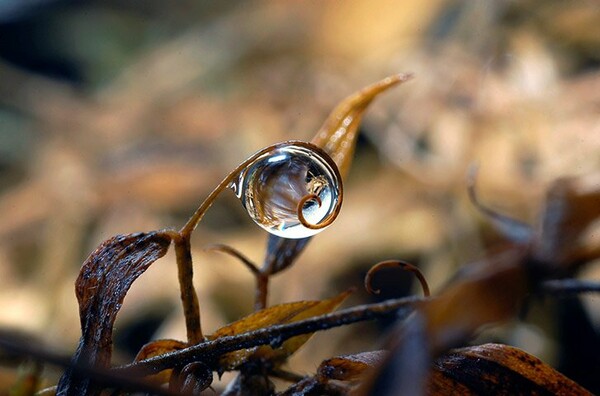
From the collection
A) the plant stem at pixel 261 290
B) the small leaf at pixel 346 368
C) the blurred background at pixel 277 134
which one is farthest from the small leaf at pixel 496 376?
the blurred background at pixel 277 134

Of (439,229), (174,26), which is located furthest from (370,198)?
(174,26)

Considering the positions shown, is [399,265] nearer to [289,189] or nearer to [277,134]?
[289,189]

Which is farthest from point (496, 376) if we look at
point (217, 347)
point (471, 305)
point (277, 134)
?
point (277, 134)

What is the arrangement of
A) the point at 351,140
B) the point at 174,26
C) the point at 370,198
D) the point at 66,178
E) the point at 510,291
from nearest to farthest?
1. the point at 510,291
2. the point at 351,140
3. the point at 370,198
4. the point at 66,178
5. the point at 174,26

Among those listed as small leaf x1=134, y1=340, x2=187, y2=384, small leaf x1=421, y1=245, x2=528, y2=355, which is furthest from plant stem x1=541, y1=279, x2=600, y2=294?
small leaf x1=134, y1=340, x2=187, y2=384

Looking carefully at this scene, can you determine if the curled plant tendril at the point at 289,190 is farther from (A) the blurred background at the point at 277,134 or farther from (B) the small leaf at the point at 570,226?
(A) the blurred background at the point at 277,134

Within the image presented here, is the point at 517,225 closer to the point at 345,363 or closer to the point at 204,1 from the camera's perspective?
the point at 345,363

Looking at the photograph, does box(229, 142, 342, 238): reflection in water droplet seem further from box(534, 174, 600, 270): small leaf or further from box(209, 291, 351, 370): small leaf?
box(534, 174, 600, 270): small leaf
